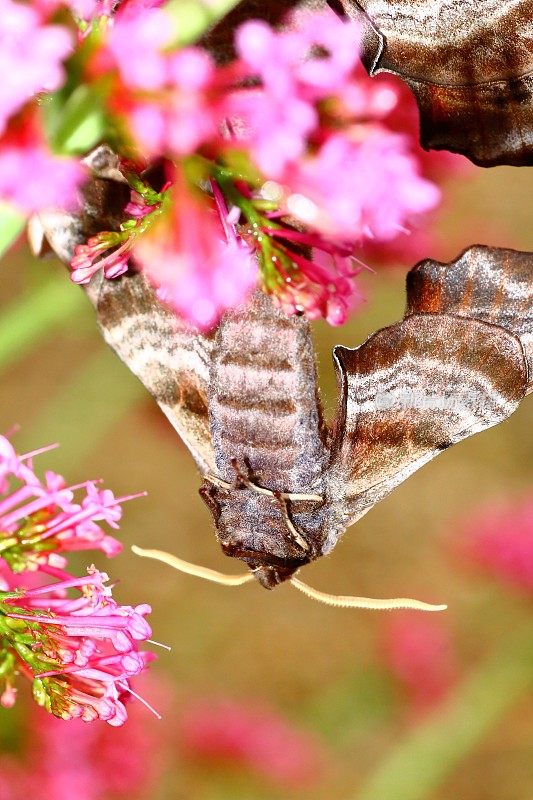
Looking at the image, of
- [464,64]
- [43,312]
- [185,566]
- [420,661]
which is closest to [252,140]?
[464,64]

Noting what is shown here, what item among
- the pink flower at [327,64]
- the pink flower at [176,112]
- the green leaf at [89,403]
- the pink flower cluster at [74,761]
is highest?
the pink flower at [176,112]

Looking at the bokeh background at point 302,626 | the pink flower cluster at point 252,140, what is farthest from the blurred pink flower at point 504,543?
the pink flower cluster at point 252,140

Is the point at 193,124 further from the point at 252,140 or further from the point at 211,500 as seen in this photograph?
the point at 211,500

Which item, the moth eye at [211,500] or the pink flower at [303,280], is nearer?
the pink flower at [303,280]

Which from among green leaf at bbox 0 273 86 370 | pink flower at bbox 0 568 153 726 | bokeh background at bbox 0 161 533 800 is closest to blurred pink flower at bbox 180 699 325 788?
bokeh background at bbox 0 161 533 800

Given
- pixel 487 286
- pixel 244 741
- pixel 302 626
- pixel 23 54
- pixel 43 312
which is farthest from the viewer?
pixel 302 626

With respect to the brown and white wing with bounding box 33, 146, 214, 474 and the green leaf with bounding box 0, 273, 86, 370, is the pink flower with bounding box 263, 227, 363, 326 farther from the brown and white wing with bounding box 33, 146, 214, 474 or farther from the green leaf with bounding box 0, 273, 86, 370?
the green leaf with bounding box 0, 273, 86, 370

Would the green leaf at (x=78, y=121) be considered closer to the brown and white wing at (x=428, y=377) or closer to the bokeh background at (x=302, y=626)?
the brown and white wing at (x=428, y=377)
